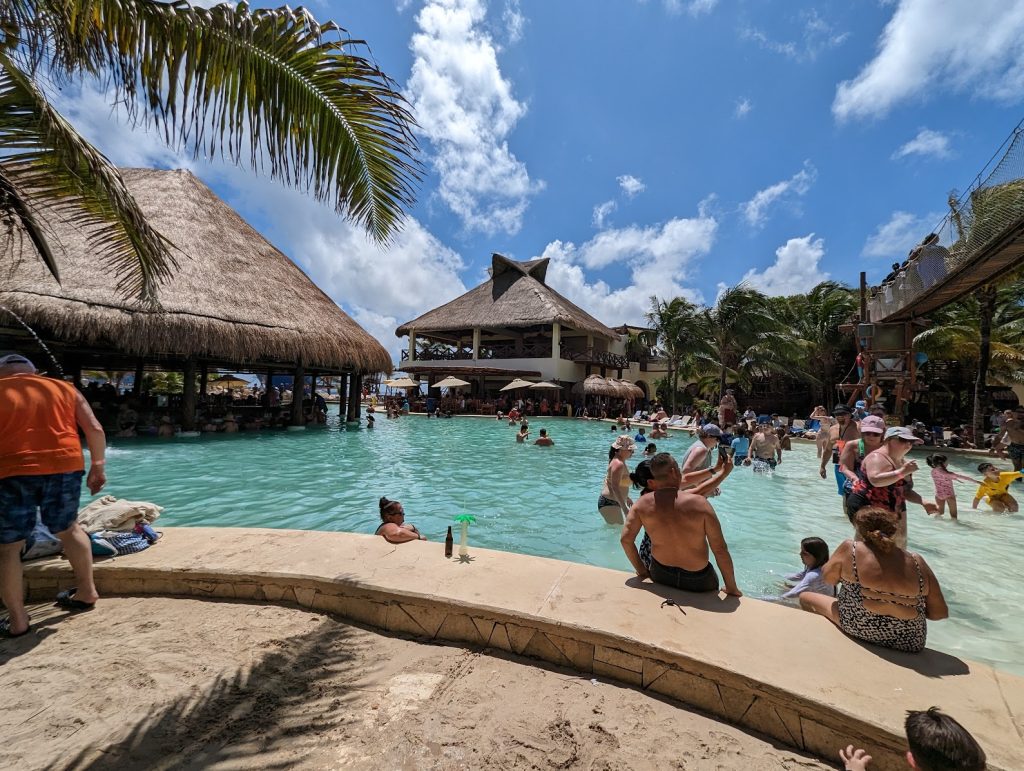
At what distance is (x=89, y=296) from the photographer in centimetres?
1104

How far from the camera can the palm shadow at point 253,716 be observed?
1.75 meters

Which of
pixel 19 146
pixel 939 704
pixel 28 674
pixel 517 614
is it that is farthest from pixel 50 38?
pixel 939 704

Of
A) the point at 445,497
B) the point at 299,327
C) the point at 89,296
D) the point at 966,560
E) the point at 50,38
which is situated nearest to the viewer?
the point at 50,38

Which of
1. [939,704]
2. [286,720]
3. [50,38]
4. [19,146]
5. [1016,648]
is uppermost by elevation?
[50,38]

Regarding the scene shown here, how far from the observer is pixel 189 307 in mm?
12117

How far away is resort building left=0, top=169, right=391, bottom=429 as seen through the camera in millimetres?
10695

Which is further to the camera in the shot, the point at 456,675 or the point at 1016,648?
the point at 1016,648

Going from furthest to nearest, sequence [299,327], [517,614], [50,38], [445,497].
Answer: [299,327] → [445,497] → [50,38] → [517,614]

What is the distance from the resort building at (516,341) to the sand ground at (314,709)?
1009 inches

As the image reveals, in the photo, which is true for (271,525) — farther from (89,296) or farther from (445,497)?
(89,296)

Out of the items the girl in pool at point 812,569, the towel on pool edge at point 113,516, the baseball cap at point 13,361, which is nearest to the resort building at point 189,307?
the towel on pool edge at point 113,516

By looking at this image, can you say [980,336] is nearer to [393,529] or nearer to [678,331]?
[678,331]

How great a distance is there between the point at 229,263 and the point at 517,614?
627 inches

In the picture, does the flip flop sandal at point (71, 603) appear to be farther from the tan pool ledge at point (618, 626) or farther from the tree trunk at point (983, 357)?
the tree trunk at point (983, 357)
